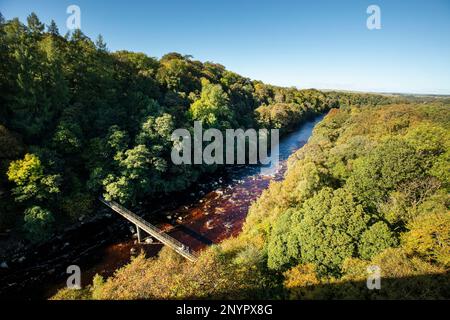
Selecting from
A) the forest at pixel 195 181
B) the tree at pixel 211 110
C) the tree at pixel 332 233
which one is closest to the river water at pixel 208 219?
the forest at pixel 195 181

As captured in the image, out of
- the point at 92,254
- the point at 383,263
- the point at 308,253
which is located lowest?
the point at 92,254

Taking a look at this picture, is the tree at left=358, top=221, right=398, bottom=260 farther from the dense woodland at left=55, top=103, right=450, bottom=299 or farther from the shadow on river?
the shadow on river

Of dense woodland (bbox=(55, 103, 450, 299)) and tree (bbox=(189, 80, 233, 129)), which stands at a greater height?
tree (bbox=(189, 80, 233, 129))

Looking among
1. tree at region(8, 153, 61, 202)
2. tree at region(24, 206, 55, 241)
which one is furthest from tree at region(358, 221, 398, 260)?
tree at region(24, 206, 55, 241)

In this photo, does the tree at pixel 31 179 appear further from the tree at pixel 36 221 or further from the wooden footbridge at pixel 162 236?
the wooden footbridge at pixel 162 236
